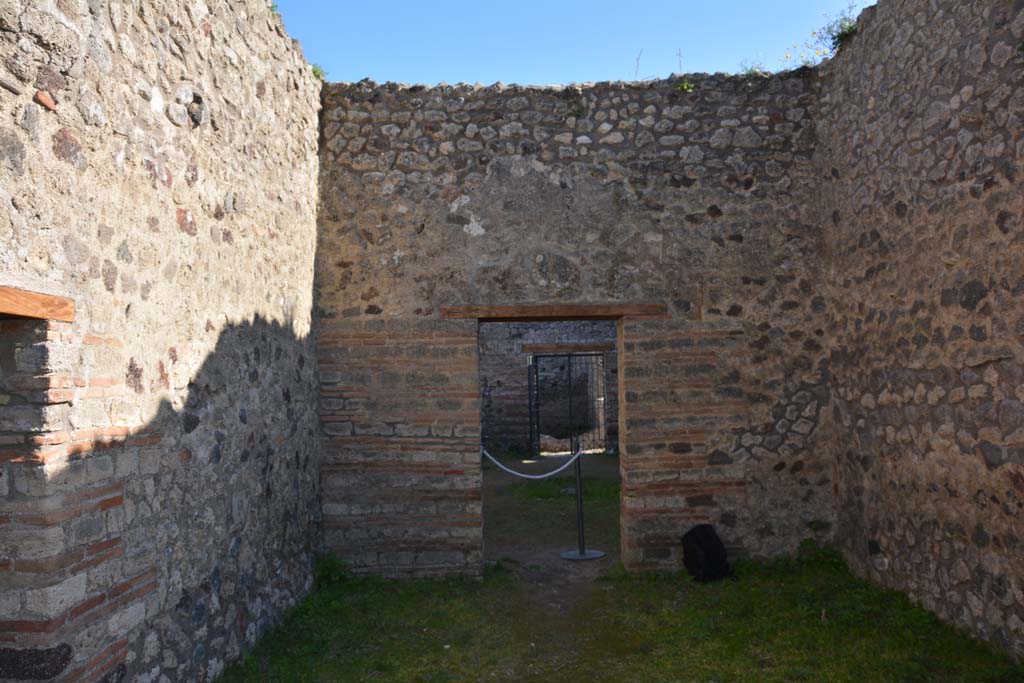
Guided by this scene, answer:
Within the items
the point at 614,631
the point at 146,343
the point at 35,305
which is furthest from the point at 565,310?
the point at 35,305

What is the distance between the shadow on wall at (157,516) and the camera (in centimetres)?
260

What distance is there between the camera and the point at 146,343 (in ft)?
10.7

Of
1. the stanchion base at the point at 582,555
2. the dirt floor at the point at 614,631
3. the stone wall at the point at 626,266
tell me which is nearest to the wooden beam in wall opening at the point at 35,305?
the dirt floor at the point at 614,631

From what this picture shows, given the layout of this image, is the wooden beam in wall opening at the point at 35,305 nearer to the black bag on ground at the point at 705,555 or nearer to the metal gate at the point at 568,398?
the black bag on ground at the point at 705,555

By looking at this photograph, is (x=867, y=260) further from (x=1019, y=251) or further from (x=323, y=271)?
(x=323, y=271)

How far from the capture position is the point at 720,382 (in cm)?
564

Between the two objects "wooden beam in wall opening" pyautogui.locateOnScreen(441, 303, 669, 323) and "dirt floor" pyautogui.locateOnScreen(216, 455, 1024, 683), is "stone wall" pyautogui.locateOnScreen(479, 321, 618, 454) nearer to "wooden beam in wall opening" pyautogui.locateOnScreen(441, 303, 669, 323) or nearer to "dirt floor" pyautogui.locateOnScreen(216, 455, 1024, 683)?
"dirt floor" pyautogui.locateOnScreen(216, 455, 1024, 683)

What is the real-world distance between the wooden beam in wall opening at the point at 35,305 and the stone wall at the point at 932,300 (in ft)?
13.8

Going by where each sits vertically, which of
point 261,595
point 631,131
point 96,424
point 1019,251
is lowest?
point 261,595

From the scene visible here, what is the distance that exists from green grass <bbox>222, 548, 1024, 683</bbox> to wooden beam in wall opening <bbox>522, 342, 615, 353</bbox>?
6.65m

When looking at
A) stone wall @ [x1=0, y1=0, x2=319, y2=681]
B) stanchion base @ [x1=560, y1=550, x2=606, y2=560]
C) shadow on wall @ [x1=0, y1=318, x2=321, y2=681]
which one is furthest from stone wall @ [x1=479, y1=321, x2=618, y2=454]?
stone wall @ [x1=0, y1=0, x2=319, y2=681]

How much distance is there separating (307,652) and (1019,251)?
434 cm

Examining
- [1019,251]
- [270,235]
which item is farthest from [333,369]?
[1019,251]

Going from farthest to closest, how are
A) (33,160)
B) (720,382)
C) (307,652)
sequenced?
(720,382), (307,652), (33,160)
